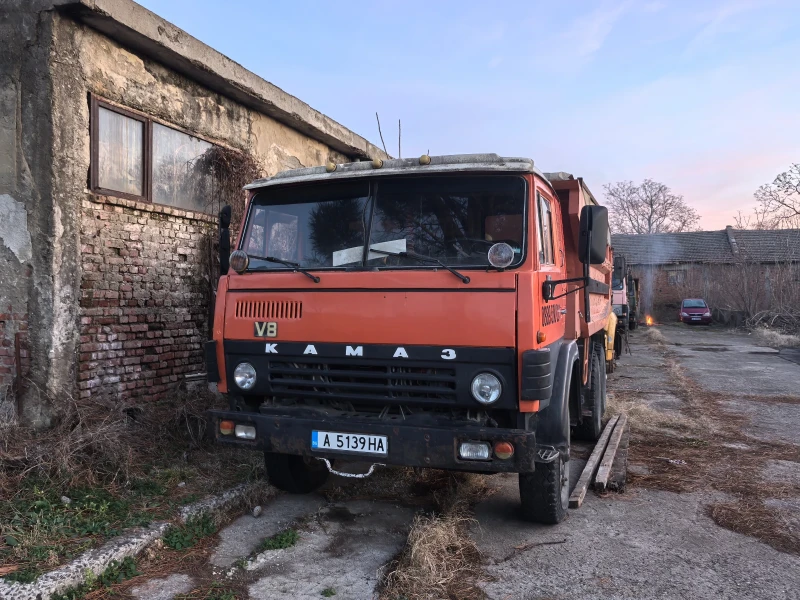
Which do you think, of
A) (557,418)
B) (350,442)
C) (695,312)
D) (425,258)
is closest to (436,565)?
(350,442)

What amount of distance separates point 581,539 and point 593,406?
256 centimetres

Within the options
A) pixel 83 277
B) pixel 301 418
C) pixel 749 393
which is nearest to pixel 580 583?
pixel 301 418

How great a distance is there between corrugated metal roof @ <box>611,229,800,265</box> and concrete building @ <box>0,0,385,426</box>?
35.2 meters

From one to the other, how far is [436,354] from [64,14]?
14.9 feet

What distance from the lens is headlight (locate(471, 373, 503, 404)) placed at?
3594 millimetres

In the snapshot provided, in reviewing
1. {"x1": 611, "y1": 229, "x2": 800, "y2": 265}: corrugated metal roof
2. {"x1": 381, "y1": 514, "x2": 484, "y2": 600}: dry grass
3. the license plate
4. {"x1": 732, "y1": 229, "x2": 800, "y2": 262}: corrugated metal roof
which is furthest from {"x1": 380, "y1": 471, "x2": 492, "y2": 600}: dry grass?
{"x1": 611, "y1": 229, "x2": 800, "y2": 265}: corrugated metal roof

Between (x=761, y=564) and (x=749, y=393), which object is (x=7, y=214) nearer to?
(x=761, y=564)

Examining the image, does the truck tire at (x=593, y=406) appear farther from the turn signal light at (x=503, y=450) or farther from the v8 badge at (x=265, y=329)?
the v8 badge at (x=265, y=329)

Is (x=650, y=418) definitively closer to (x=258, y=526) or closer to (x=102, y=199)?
(x=258, y=526)

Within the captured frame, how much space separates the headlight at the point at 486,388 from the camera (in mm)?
3594

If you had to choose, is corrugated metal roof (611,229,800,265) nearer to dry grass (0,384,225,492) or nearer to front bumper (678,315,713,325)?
front bumper (678,315,713,325)

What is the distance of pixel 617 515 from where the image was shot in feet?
15.1

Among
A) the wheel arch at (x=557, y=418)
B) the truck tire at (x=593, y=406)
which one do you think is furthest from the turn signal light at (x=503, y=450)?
the truck tire at (x=593, y=406)

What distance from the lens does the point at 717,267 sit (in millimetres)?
37188
